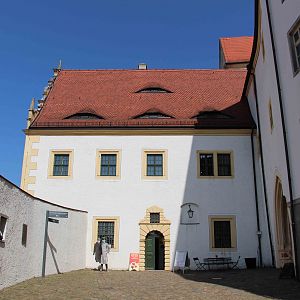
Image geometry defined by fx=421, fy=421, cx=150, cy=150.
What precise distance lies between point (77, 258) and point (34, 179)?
4.69 metres

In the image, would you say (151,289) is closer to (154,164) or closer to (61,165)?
(154,164)

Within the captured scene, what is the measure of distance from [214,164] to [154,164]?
117 inches

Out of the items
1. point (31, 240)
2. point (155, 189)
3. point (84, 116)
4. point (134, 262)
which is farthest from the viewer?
point (84, 116)

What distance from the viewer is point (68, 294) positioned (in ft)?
33.0

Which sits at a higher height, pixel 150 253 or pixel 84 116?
pixel 84 116

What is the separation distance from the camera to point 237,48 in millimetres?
34750

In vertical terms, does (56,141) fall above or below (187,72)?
below

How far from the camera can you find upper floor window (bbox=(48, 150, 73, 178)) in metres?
20.7

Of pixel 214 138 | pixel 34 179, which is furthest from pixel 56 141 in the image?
pixel 214 138

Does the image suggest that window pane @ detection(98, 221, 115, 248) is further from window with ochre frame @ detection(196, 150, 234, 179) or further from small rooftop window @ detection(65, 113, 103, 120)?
small rooftop window @ detection(65, 113, 103, 120)

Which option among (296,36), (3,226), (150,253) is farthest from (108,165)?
(296,36)

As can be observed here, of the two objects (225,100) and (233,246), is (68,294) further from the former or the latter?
(225,100)

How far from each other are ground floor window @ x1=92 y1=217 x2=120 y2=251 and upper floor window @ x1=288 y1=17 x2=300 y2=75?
1129 cm

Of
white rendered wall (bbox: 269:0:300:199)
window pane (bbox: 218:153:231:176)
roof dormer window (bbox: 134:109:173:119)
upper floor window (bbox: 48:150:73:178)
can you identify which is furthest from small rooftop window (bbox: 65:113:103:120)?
white rendered wall (bbox: 269:0:300:199)
